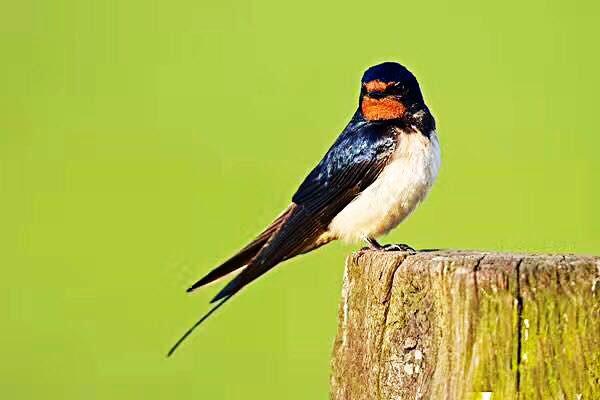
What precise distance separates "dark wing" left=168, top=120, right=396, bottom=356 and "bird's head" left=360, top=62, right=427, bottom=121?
0.19ft

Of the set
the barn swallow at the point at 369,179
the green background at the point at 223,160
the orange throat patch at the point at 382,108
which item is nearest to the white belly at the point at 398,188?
the barn swallow at the point at 369,179

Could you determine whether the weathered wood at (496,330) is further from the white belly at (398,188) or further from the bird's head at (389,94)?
the bird's head at (389,94)

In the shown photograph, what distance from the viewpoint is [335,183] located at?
408 cm

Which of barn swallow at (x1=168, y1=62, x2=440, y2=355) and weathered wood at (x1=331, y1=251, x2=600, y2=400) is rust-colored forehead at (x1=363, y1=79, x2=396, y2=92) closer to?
barn swallow at (x1=168, y1=62, x2=440, y2=355)

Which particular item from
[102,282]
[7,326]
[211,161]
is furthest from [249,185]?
[7,326]

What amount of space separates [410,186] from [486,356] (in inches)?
70.8

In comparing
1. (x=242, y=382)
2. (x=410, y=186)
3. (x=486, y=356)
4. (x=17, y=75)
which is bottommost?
(x=242, y=382)

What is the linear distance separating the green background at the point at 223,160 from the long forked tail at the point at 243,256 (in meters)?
1.26

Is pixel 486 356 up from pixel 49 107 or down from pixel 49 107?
down

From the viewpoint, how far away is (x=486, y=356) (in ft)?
7.36

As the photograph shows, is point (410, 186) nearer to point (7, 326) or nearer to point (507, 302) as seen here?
point (507, 302)

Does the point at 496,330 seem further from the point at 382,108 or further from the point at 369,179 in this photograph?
the point at 382,108

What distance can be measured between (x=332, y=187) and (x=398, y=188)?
8.6 inches

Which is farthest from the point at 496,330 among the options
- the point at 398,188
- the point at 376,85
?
the point at 376,85
